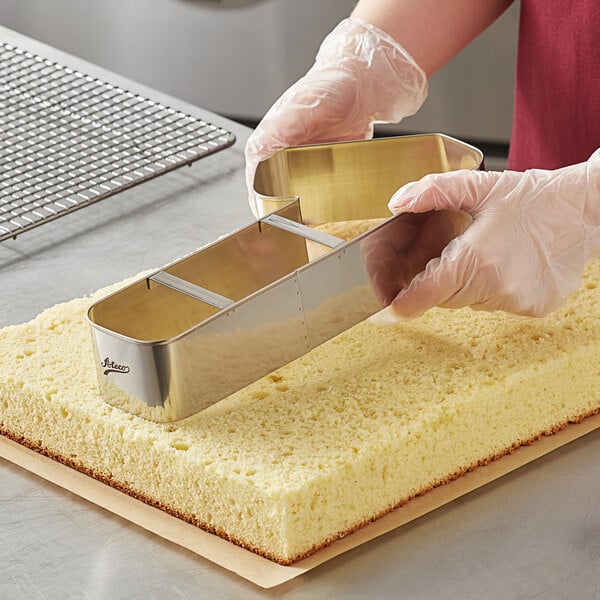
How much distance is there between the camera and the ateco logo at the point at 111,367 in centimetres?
122

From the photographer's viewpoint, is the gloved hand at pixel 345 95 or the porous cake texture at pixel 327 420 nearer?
the porous cake texture at pixel 327 420

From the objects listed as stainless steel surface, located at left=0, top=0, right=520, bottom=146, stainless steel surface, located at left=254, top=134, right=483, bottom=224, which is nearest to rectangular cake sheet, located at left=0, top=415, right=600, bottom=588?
stainless steel surface, located at left=254, top=134, right=483, bottom=224

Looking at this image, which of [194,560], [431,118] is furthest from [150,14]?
[194,560]

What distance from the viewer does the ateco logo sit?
1.22m

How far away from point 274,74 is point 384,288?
87.0 inches

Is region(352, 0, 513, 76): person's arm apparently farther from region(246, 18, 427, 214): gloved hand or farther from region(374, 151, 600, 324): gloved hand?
region(374, 151, 600, 324): gloved hand

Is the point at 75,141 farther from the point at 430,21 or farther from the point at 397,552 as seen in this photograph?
the point at 397,552

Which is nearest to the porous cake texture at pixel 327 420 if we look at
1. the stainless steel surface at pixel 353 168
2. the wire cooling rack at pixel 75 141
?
the stainless steel surface at pixel 353 168

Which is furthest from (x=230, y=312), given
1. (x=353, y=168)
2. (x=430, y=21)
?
(x=430, y=21)

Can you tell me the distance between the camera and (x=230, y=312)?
1182mm

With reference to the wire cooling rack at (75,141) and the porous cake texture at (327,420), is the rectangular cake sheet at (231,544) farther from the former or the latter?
the wire cooling rack at (75,141)

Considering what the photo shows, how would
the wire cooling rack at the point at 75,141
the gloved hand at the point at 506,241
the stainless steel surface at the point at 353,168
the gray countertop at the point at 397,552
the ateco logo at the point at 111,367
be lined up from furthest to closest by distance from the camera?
the wire cooling rack at the point at 75,141 → the stainless steel surface at the point at 353,168 → the gloved hand at the point at 506,241 → the ateco logo at the point at 111,367 → the gray countertop at the point at 397,552

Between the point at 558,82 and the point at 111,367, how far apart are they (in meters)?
1.03

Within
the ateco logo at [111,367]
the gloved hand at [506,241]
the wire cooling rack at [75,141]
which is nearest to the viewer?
the ateco logo at [111,367]
